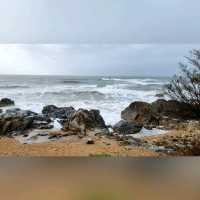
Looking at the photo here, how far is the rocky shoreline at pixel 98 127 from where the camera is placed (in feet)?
6.45

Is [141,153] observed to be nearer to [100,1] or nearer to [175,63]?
[175,63]

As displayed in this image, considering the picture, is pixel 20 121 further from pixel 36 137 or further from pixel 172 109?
pixel 172 109

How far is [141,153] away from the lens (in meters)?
1.94

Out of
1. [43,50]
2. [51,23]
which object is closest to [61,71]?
[43,50]

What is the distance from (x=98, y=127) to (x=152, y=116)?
0.34 meters

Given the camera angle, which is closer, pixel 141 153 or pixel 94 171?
pixel 94 171

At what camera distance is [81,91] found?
202cm

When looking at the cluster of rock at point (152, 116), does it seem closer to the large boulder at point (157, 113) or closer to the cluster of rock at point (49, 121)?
the large boulder at point (157, 113)

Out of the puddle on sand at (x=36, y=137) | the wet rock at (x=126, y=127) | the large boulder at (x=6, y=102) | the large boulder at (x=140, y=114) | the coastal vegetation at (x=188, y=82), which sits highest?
the coastal vegetation at (x=188, y=82)

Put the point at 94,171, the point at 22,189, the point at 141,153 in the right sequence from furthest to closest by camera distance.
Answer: the point at 141,153 < the point at 94,171 < the point at 22,189

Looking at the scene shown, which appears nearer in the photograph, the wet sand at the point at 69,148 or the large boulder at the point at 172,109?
the wet sand at the point at 69,148

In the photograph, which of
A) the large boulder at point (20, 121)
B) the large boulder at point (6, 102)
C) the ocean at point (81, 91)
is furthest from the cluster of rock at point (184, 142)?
the large boulder at point (6, 102)

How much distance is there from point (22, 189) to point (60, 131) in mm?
840

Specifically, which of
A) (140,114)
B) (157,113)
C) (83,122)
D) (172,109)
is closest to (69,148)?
(83,122)
